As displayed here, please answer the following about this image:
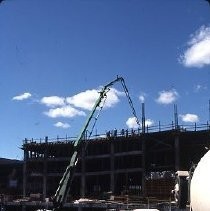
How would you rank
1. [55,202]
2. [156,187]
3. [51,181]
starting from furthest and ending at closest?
[51,181], [156,187], [55,202]

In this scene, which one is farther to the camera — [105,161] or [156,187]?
[105,161]

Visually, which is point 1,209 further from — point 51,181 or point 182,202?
point 182,202

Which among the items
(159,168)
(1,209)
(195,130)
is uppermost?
(195,130)

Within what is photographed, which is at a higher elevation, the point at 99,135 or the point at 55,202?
the point at 99,135

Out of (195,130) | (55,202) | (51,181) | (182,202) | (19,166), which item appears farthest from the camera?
(19,166)

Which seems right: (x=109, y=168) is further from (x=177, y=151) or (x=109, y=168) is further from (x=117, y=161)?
(x=177, y=151)

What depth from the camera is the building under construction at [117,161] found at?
251 feet

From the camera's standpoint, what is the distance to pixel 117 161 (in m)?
85.7

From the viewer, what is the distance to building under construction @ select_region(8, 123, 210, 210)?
76562 millimetres

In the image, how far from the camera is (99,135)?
87.7 meters

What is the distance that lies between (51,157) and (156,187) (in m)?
32.9

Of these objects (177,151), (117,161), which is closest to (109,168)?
(117,161)

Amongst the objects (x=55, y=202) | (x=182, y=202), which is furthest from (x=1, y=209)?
(x=182, y=202)

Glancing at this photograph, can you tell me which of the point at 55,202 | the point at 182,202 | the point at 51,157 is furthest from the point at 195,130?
the point at 182,202
